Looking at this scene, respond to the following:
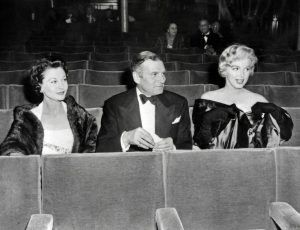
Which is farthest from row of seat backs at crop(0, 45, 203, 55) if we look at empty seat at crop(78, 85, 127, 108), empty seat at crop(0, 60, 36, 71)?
empty seat at crop(78, 85, 127, 108)

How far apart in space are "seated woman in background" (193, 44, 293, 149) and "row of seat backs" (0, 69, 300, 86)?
0.83m

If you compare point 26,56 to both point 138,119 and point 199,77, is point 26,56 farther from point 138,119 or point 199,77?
point 138,119

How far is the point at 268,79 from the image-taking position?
2217 millimetres

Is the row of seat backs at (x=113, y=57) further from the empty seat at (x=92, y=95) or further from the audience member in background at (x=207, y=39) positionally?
the empty seat at (x=92, y=95)

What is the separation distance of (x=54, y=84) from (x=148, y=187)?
506mm

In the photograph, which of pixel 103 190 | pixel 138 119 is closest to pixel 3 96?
pixel 138 119

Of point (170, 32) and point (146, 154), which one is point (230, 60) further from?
point (170, 32)

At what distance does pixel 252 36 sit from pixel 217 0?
1.33 meters

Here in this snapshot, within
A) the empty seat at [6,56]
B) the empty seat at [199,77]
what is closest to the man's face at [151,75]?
the empty seat at [199,77]

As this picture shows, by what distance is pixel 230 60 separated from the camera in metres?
1.28

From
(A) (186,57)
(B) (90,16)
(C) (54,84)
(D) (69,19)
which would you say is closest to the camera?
(C) (54,84)

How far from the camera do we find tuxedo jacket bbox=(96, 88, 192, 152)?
129cm

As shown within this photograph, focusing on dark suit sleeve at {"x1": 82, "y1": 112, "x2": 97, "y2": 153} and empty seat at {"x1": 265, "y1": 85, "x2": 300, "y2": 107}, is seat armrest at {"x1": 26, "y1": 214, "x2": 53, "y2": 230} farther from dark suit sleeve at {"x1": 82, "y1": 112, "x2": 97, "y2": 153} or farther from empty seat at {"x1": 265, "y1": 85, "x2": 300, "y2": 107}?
empty seat at {"x1": 265, "y1": 85, "x2": 300, "y2": 107}

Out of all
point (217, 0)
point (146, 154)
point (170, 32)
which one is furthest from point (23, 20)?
point (146, 154)
